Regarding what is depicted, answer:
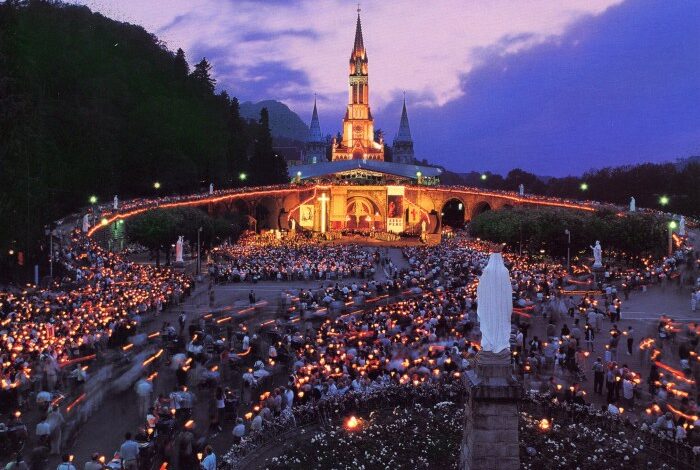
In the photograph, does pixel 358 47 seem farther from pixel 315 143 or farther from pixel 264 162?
pixel 264 162

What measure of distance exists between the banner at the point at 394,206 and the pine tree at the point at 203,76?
25922mm

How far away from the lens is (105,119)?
177ft

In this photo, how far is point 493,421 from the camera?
8961 millimetres

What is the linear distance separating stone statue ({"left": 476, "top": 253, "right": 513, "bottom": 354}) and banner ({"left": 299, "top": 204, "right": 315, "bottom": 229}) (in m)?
70.7

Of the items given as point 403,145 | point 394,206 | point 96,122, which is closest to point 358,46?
point 403,145

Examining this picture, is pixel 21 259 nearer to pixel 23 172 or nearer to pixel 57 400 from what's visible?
pixel 23 172

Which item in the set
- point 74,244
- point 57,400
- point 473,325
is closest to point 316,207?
point 74,244

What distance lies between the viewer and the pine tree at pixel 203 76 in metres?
85.3

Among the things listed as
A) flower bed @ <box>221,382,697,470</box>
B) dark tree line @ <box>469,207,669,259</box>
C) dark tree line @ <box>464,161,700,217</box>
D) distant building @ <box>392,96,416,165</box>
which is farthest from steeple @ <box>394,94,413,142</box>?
flower bed @ <box>221,382,697,470</box>

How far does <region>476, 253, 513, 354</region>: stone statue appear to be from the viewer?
9.04m

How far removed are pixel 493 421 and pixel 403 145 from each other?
146 metres

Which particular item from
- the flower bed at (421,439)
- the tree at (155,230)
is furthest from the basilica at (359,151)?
the flower bed at (421,439)

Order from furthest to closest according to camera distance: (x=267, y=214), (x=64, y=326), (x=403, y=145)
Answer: (x=403, y=145) < (x=267, y=214) < (x=64, y=326)

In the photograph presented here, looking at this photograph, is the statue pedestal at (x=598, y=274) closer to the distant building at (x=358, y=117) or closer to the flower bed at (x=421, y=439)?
the flower bed at (x=421, y=439)
